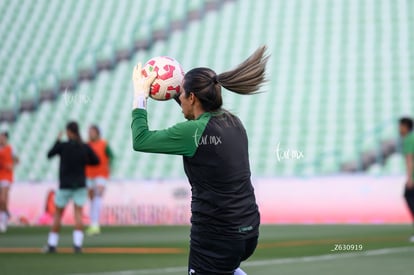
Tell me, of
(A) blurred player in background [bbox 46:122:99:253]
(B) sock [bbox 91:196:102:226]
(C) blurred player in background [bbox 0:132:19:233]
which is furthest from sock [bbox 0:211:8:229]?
(A) blurred player in background [bbox 46:122:99:253]

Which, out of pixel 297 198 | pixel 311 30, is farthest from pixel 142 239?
pixel 311 30

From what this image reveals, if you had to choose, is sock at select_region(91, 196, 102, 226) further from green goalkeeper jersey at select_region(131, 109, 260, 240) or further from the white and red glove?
green goalkeeper jersey at select_region(131, 109, 260, 240)

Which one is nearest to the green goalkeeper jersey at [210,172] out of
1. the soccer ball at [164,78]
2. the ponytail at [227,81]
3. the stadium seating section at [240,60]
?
the ponytail at [227,81]

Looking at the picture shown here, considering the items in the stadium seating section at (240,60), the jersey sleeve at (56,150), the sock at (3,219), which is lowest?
the sock at (3,219)

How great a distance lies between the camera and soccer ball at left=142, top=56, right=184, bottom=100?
5938mm

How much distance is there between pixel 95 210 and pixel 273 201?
3.87 meters

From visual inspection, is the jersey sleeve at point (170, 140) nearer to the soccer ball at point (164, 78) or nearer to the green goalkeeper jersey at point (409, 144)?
the soccer ball at point (164, 78)

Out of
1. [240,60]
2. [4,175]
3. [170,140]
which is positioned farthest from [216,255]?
[240,60]

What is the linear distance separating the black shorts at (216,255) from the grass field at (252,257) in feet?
15.6

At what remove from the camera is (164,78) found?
602 centimetres

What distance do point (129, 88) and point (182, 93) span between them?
22117mm

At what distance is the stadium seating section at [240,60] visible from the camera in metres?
24.0

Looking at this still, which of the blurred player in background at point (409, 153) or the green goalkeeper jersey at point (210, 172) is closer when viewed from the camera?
the green goalkeeper jersey at point (210, 172)

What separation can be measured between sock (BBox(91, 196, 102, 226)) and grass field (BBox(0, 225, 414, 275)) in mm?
402
